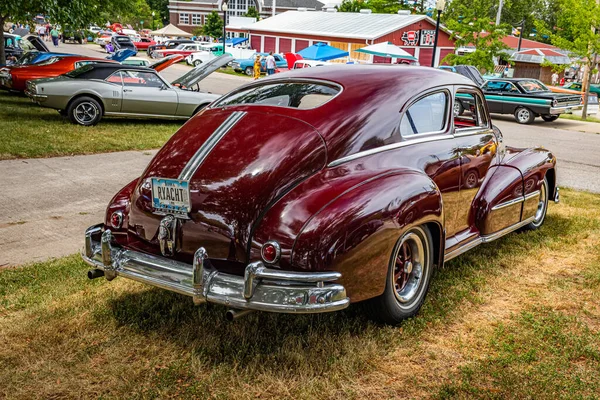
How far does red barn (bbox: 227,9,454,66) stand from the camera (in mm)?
43312

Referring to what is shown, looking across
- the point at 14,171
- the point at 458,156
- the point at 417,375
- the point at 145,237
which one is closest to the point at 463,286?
the point at 458,156

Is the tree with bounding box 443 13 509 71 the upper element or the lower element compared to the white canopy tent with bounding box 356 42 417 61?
upper

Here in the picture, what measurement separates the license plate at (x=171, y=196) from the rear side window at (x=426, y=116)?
1626 mm

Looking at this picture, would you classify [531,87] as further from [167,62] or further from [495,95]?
[167,62]

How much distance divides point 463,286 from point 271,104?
2.12m

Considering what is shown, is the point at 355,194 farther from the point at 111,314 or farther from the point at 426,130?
the point at 111,314

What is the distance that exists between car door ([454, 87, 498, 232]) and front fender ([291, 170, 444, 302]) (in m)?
0.98

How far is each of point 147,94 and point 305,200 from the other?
403 inches

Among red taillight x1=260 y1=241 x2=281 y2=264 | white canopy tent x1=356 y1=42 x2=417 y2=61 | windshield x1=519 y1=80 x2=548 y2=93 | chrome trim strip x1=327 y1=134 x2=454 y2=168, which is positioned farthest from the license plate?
white canopy tent x1=356 y1=42 x2=417 y2=61

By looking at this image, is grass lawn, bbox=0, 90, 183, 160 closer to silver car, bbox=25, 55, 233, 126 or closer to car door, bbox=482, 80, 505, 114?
silver car, bbox=25, 55, 233, 126

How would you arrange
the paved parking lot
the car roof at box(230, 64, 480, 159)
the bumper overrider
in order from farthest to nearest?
the paved parking lot
the car roof at box(230, 64, 480, 159)
the bumper overrider

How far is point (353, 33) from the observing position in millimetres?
43531

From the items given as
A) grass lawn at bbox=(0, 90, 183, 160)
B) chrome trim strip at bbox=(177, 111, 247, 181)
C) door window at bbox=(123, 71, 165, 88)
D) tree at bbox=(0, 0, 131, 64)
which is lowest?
grass lawn at bbox=(0, 90, 183, 160)

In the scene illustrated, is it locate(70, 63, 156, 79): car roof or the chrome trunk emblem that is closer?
the chrome trunk emblem
